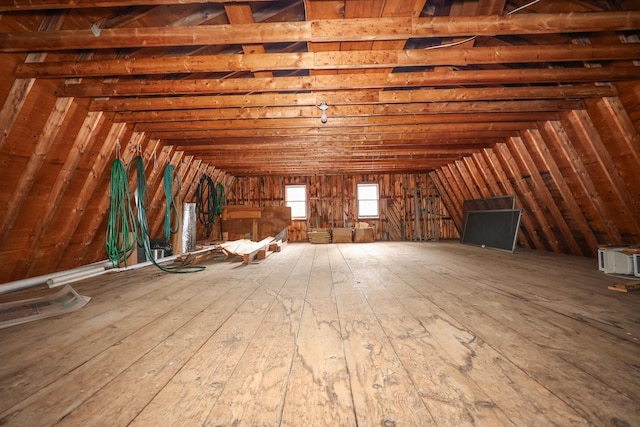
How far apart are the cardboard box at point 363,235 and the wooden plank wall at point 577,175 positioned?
12.8ft

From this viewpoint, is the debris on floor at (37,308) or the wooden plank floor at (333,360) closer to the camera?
the wooden plank floor at (333,360)

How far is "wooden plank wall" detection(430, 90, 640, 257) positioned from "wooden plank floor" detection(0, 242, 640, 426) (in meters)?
2.59

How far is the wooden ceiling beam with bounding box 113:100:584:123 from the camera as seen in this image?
429 cm

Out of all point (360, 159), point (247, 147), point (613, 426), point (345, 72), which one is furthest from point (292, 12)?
point (360, 159)

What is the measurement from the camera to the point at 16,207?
3.56 metres

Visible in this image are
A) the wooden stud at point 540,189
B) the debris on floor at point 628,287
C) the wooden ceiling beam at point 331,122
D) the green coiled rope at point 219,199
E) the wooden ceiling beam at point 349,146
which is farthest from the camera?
the green coiled rope at point 219,199

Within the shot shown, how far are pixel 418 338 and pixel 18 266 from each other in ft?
18.4

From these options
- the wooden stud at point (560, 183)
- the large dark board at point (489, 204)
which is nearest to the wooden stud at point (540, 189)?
the wooden stud at point (560, 183)

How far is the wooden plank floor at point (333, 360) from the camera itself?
42.0 inches

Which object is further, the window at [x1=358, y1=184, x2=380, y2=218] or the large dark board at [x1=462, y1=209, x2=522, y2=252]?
the window at [x1=358, y1=184, x2=380, y2=218]

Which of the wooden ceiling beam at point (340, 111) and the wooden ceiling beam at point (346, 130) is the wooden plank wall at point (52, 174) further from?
the wooden ceiling beam at point (346, 130)

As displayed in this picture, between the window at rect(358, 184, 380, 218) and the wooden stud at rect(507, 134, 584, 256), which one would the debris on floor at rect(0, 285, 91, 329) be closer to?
the wooden stud at rect(507, 134, 584, 256)

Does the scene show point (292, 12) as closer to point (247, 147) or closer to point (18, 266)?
point (247, 147)

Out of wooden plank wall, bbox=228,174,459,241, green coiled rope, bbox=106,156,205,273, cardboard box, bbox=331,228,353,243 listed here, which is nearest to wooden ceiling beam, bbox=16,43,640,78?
green coiled rope, bbox=106,156,205,273
